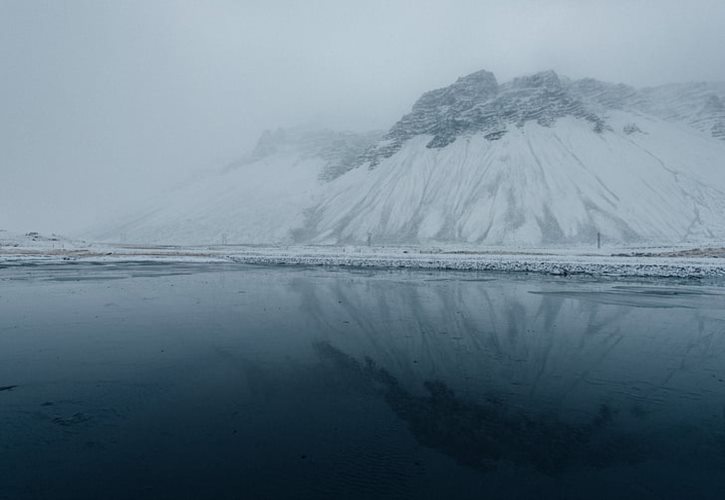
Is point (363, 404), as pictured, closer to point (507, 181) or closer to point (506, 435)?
point (506, 435)

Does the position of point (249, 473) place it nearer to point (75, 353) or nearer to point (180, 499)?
point (180, 499)

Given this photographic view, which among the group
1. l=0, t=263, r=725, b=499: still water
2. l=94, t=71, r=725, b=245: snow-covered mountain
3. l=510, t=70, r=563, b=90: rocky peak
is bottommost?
l=94, t=71, r=725, b=245: snow-covered mountain

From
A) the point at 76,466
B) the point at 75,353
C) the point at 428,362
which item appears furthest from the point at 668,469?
the point at 75,353

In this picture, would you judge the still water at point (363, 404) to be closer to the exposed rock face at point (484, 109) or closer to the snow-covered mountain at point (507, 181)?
the snow-covered mountain at point (507, 181)

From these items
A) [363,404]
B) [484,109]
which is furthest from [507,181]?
[363,404]

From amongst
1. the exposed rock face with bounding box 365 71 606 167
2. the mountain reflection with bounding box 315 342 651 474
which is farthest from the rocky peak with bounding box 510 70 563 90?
the mountain reflection with bounding box 315 342 651 474

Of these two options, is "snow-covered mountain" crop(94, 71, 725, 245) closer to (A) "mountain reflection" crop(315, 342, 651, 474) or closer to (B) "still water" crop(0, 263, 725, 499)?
(B) "still water" crop(0, 263, 725, 499)
